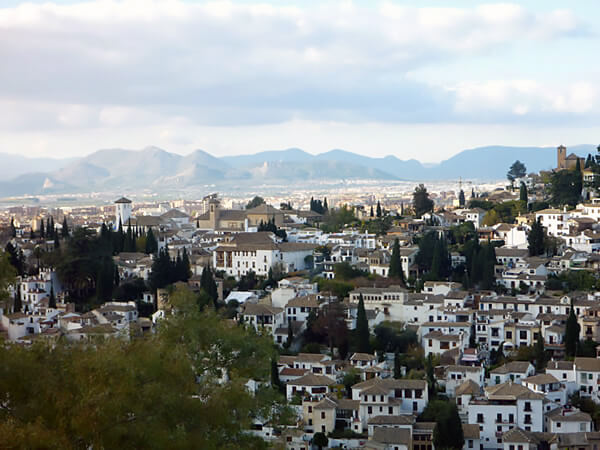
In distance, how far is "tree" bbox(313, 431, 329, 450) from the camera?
2448cm

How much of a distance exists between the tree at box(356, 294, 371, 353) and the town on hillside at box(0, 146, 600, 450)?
A: 0.10m

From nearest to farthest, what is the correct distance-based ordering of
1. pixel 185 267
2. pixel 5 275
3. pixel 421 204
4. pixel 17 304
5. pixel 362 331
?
pixel 5 275, pixel 362 331, pixel 17 304, pixel 185 267, pixel 421 204

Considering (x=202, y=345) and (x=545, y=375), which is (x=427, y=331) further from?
(x=202, y=345)

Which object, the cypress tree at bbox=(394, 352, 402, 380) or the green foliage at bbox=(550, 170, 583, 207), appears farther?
the green foliage at bbox=(550, 170, 583, 207)

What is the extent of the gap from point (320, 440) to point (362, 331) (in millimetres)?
6213

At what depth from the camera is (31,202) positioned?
182m

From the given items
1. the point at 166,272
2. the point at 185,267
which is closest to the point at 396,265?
the point at 185,267

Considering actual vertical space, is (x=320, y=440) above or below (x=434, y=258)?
→ below

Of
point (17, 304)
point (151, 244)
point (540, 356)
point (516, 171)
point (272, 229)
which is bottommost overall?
point (540, 356)

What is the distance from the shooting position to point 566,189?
46.8m

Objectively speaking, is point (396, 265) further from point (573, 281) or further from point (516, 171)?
point (516, 171)

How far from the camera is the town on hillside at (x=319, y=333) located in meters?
12.0

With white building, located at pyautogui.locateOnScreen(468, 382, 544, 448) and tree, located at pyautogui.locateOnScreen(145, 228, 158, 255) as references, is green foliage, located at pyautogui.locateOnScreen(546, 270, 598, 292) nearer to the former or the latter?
white building, located at pyautogui.locateOnScreen(468, 382, 544, 448)

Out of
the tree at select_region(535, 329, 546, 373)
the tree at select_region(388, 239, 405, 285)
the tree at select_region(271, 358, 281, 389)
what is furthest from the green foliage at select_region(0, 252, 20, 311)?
the tree at select_region(388, 239, 405, 285)
